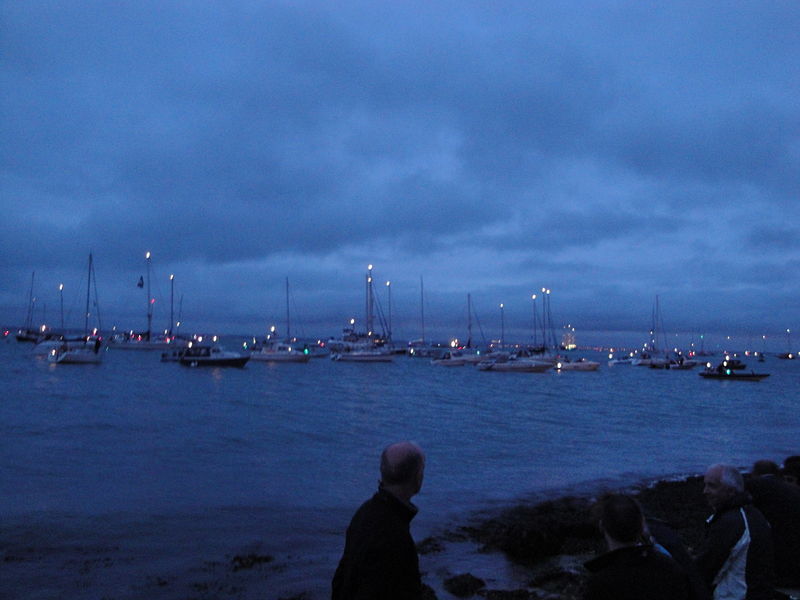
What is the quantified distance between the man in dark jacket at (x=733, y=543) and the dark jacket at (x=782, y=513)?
0.92 meters

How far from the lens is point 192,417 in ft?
119

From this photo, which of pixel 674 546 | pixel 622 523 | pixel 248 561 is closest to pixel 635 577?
pixel 622 523

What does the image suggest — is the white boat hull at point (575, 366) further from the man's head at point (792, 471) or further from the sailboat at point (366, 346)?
the man's head at point (792, 471)

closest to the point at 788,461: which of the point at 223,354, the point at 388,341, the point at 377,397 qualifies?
the point at 377,397

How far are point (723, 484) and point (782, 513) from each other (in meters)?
1.42

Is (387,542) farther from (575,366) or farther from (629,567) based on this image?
(575,366)

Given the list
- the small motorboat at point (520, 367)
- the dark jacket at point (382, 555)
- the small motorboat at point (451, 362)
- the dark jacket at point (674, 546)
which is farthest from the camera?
the small motorboat at point (451, 362)

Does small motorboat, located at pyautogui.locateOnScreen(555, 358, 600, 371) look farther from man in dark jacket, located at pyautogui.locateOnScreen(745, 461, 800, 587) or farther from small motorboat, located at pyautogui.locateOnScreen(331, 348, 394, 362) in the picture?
man in dark jacket, located at pyautogui.locateOnScreen(745, 461, 800, 587)

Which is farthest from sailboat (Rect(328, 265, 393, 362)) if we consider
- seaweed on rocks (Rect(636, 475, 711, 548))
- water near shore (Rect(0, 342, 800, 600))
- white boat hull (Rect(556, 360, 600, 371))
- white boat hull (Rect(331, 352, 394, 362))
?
seaweed on rocks (Rect(636, 475, 711, 548))

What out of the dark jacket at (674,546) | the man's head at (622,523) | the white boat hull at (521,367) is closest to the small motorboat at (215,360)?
the white boat hull at (521,367)

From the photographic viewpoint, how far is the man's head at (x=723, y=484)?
486 cm

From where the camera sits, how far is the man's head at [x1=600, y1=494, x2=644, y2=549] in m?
3.47

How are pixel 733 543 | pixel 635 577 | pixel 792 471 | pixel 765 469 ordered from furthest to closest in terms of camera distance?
pixel 792 471 → pixel 765 469 → pixel 733 543 → pixel 635 577

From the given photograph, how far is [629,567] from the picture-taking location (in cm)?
342
